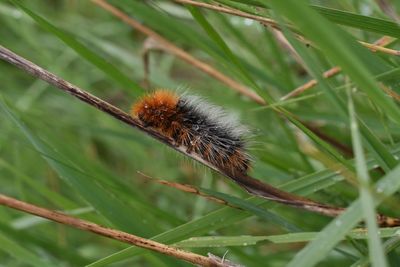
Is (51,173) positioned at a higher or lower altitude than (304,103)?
higher

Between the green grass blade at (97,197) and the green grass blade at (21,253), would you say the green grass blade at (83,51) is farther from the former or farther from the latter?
the green grass blade at (21,253)

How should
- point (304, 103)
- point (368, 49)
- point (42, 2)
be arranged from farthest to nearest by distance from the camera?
1. point (42, 2)
2. point (304, 103)
3. point (368, 49)

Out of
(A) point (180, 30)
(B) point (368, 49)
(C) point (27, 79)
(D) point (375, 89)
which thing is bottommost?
(D) point (375, 89)

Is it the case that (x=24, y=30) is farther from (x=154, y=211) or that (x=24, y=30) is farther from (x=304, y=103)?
(x=154, y=211)

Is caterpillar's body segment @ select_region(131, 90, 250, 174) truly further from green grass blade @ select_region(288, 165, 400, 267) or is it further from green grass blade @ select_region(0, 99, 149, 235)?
green grass blade @ select_region(288, 165, 400, 267)

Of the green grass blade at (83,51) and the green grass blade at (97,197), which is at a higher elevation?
the green grass blade at (83,51)

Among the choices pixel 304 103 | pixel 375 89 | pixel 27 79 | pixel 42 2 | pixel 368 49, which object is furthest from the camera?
pixel 42 2

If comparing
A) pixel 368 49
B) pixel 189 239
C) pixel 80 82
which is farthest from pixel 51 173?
pixel 368 49

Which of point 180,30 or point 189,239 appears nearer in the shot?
point 189,239

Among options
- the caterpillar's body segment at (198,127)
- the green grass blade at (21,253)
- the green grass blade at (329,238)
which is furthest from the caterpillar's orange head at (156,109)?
the green grass blade at (329,238)
